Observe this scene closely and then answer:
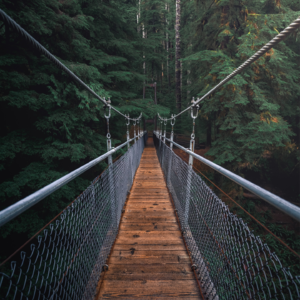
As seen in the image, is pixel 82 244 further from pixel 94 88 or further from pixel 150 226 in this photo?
pixel 94 88

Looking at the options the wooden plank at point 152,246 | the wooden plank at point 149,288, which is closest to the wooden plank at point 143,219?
the wooden plank at point 152,246

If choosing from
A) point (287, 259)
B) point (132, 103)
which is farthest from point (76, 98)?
point (287, 259)

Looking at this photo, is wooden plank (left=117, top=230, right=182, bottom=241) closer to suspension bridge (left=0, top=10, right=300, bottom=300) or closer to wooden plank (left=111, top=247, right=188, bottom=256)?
suspension bridge (left=0, top=10, right=300, bottom=300)

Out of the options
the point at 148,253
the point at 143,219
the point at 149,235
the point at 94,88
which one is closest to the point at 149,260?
the point at 148,253

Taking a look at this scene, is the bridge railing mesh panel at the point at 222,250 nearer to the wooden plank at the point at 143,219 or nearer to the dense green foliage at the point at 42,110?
the wooden plank at the point at 143,219

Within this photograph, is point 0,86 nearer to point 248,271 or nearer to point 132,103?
point 132,103

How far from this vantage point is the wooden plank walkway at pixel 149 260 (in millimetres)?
1431

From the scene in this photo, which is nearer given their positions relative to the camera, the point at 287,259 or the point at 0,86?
the point at 0,86

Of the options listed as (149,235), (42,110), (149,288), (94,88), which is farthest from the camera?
(42,110)

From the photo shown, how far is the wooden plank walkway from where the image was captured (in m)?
1.43

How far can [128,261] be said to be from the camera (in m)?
1.73

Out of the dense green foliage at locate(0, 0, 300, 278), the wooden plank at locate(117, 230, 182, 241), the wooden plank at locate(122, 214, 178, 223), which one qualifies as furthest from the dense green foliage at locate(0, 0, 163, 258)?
the wooden plank at locate(117, 230, 182, 241)

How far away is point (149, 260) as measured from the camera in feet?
5.73

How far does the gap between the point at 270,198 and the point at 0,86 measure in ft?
17.1
